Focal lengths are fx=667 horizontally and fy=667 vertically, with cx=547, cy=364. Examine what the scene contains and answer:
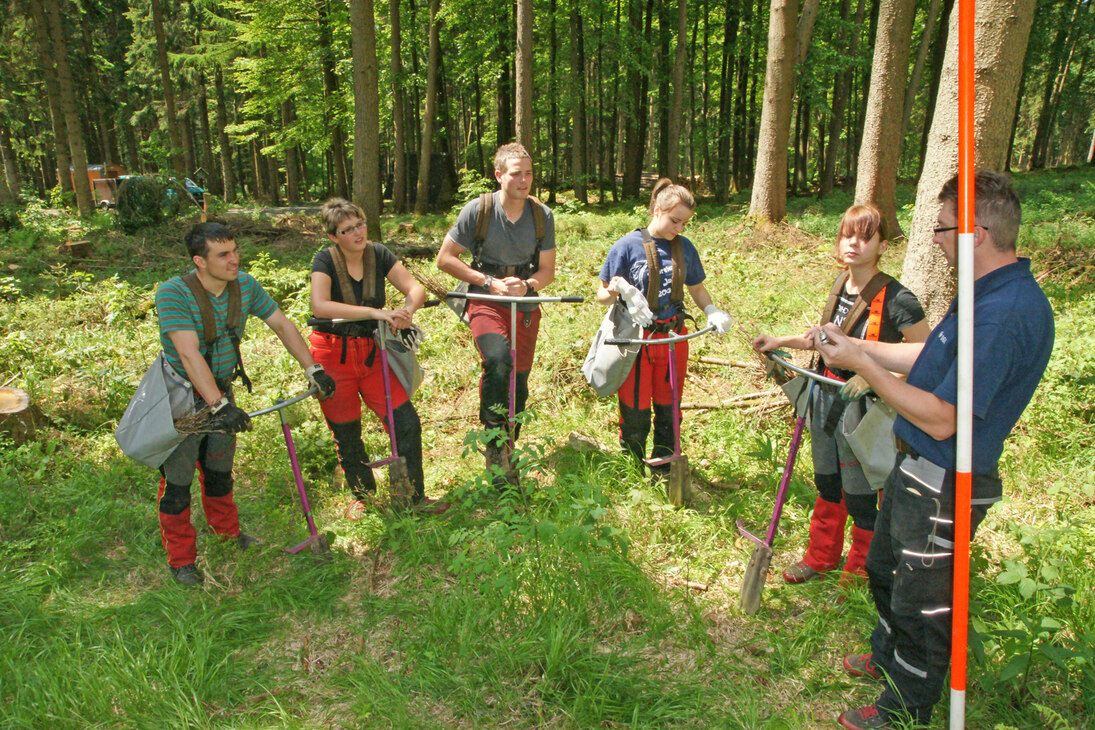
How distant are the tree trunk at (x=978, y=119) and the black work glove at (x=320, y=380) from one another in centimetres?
437

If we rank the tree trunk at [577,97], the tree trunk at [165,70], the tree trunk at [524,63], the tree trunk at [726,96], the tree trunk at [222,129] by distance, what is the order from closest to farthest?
1. the tree trunk at [524,63]
2. the tree trunk at [577,97]
3. the tree trunk at [165,70]
4. the tree trunk at [726,96]
5. the tree trunk at [222,129]

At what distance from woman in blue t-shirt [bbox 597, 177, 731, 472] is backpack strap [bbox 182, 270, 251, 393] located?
230 cm

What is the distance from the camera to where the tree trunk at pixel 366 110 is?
11.3 m

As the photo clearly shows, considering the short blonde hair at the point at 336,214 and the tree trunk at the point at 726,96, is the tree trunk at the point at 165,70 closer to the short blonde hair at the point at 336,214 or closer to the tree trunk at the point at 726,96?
the tree trunk at the point at 726,96

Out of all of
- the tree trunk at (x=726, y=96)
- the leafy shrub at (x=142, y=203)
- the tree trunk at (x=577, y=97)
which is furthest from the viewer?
the tree trunk at (x=726, y=96)

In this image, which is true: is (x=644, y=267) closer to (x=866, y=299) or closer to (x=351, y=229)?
(x=866, y=299)

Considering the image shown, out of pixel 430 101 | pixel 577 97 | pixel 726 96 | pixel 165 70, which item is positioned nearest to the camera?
pixel 430 101

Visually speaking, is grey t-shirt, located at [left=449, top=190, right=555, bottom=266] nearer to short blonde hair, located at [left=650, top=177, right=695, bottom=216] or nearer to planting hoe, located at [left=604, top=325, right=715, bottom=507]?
short blonde hair, located at [left=650, top=177, right=695, bottom=216]

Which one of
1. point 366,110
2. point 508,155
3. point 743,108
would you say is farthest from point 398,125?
point 508,155

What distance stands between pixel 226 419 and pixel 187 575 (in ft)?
3.61

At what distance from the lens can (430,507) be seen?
4.69 m

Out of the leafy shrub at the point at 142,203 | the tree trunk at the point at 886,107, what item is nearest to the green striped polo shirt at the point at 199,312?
the tree trunk at the point at 886,107

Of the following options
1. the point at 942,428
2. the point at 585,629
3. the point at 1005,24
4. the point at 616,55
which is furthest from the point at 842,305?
the point at 616,55

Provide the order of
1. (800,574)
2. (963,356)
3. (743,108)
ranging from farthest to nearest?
1. (743,108)
2. (800,574)
3. (963,356)
